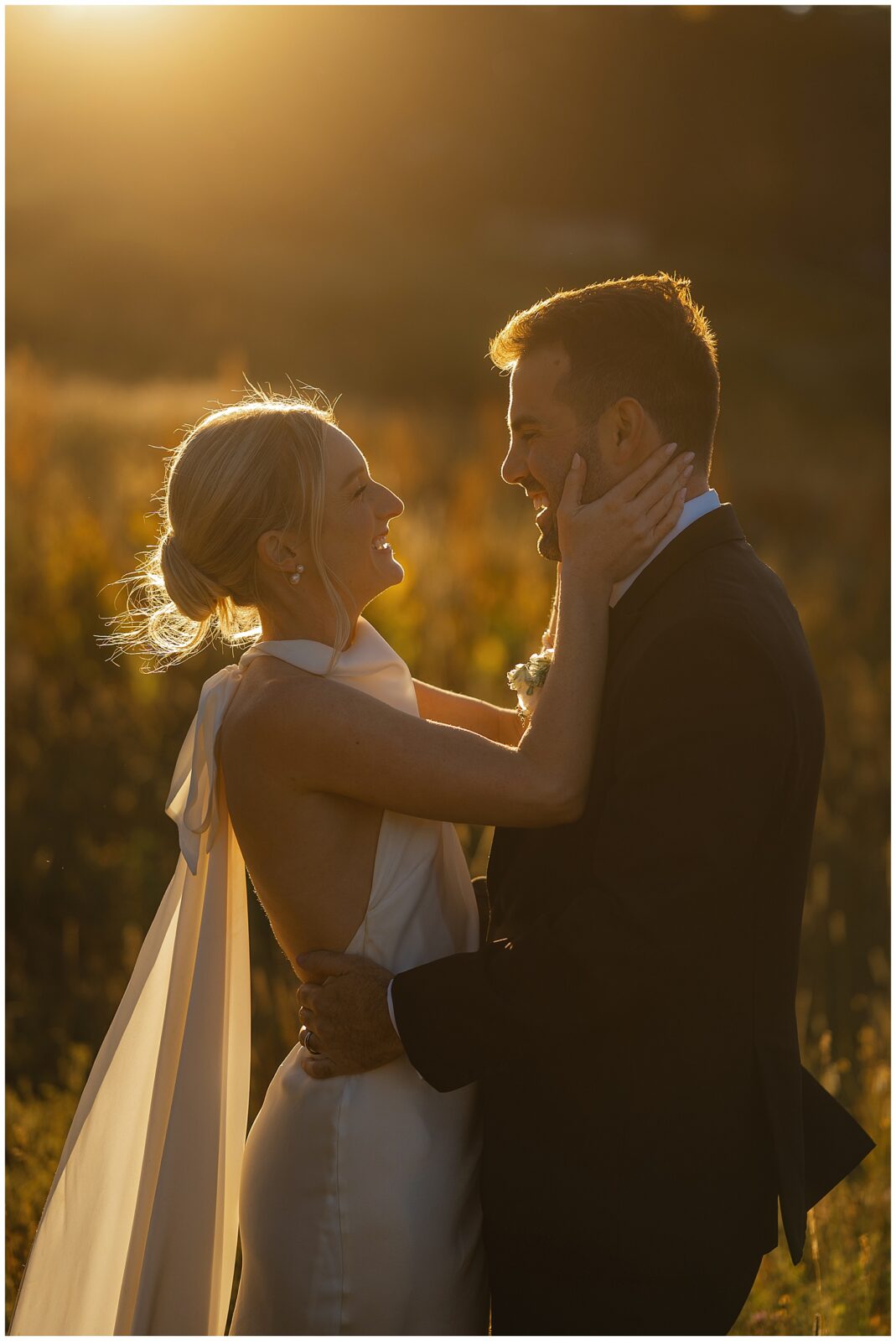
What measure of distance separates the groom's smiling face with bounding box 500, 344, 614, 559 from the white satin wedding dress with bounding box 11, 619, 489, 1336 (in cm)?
61

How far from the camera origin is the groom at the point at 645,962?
266cm

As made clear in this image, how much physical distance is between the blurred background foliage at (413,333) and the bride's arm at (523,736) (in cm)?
→ 243

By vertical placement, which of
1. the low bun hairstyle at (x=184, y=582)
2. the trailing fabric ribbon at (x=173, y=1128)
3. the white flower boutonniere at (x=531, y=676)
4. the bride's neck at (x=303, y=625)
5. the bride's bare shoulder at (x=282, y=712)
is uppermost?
the low bun hairstyle at (x=184, y=582)

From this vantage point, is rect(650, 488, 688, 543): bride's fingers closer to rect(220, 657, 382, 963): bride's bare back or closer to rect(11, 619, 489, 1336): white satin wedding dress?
rect(11, 619, 489, 1336): white satin wedding dress

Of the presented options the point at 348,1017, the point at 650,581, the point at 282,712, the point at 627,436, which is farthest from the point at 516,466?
the point at 348,1017

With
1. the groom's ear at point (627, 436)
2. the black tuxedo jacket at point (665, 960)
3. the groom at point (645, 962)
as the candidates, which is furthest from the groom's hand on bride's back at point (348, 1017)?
the groom's ear at point (627, 436)

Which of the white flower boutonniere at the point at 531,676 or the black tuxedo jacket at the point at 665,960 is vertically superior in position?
the white flower boutonniere at the point at 531,676

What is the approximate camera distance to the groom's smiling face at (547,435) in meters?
3.11

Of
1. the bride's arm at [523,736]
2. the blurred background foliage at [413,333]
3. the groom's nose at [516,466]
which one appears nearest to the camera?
the bride's arm at [523,736]

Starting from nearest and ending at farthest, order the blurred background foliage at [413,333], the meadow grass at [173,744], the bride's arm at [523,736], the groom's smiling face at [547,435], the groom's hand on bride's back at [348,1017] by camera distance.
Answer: the bride's arm at [523,736], the groom's hand on bride's back at [348,1017], the groom's smiling face at [547,435], the meadow grass at [173,744], the blurred background foliage at [413,333]

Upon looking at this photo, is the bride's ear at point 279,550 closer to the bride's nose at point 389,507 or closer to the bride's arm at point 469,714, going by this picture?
the bride's nose at point 389,507

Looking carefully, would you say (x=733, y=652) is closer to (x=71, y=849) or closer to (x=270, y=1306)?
(x=270, y=1306)

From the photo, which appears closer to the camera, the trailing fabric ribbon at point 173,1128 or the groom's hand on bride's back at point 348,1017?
the groom's hand on bride's back at point 348,1017

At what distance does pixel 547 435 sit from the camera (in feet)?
10.3
